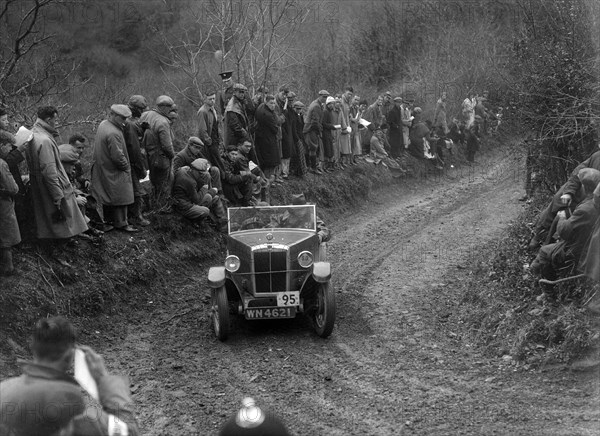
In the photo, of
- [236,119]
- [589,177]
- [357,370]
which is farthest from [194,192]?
[589,177]

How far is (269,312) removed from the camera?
9.11 m

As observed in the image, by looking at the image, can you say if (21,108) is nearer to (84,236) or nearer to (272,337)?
(84,236)

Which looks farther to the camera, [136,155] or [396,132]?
[396,132]

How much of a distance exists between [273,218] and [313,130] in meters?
7.18

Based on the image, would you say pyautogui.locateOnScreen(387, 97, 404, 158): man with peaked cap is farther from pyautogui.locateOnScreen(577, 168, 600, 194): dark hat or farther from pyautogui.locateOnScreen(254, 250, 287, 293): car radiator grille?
pyautogui.locateOnScreen(254, 250, 287, 293): car radiator grille

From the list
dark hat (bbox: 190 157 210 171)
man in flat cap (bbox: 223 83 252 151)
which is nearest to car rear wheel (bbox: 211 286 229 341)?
dark hat (bbox: 190 157 210 171)

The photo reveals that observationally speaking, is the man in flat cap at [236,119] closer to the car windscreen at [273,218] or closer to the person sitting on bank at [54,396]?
the car windscreen at [273,218]

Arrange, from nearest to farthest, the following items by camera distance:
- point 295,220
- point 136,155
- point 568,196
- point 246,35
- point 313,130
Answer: point 568,196, point 295,220, point 136,155, point 313,130, point 246,35

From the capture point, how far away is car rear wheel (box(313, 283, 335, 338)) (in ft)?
29.3

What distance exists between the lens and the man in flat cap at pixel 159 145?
1165cm

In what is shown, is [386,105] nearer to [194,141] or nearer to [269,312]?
[194,141]

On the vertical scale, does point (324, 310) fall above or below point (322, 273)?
below

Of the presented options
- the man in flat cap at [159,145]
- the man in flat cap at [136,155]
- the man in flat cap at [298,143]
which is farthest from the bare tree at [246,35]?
the man in flat cap at [136,155]

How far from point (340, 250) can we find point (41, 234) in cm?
588
